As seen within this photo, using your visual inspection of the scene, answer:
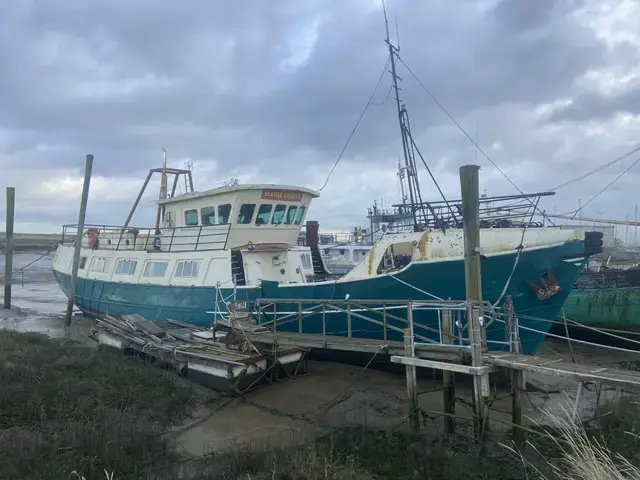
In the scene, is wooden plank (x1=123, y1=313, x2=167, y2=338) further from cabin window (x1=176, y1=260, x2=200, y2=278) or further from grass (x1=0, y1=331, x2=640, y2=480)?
grass (x1=0, y1=331, x2=640, y2=480)

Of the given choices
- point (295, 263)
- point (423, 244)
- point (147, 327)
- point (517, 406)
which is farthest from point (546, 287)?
point (147, 327)

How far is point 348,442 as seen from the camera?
765 centimetres

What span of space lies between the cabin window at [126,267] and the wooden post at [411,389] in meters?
12.8

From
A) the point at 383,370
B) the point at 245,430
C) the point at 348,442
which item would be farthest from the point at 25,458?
the point at 383,370

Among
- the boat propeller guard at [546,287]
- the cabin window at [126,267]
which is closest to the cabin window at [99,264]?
the cabin window at [126,267]

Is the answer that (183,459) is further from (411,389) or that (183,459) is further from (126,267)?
(126,267)

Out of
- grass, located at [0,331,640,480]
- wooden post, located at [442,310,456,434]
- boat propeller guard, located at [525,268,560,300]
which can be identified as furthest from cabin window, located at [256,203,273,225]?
wooden post, located at [442,310,456,434]

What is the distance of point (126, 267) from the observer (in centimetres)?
1903

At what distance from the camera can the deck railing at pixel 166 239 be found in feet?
53.0

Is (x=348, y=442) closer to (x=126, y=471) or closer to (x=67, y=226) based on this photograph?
(x=126, y=471)

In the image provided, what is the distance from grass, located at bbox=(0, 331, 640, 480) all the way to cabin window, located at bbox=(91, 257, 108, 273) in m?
10.7

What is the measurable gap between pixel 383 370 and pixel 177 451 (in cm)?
645

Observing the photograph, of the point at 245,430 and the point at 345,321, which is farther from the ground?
the point at 345,321

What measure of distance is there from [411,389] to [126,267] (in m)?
13.8
